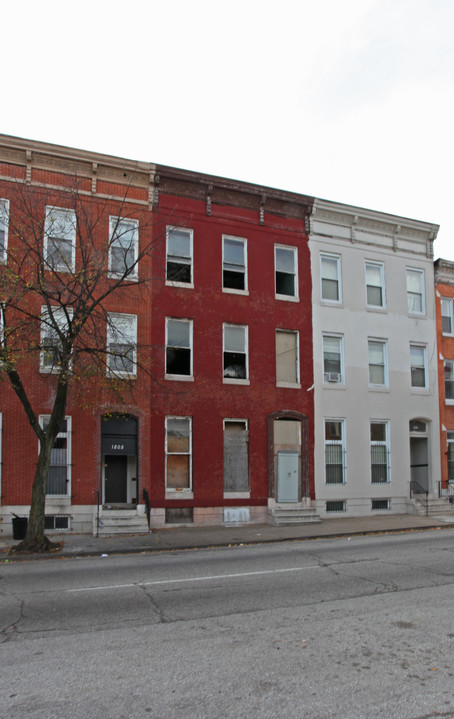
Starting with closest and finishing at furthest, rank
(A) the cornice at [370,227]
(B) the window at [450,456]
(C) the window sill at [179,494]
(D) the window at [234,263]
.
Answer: (C) the window sill at [179,494], (D) the window at [234,263], (A) the cornice at [370,227], (B) the window at [450,456]

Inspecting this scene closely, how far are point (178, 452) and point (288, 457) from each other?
14.0ft

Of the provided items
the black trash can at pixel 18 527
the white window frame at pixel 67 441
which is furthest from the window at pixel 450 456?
the black trash can at pixel 18 527

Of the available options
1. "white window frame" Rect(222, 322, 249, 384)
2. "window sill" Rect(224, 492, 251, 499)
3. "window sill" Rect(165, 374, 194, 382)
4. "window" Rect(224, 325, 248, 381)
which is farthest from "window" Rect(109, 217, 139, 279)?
"window sill" Rect(224, 492, 251, 499)

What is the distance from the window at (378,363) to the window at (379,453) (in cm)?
179

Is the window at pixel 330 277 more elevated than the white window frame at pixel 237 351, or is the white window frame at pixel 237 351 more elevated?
the window at pixel 330 277

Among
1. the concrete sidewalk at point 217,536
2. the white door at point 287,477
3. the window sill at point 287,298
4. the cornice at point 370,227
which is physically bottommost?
the concrete sidewalk at point 217,536

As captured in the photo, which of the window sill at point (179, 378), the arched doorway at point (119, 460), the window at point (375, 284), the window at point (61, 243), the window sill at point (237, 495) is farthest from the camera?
the window at point (375, 284)

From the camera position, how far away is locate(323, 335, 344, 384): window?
24.3 m

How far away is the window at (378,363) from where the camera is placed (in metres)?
25.3

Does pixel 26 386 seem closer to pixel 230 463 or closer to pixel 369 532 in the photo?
pixel 230 463

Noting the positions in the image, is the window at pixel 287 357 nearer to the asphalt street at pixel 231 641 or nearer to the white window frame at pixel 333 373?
the white window frame at pixel 333 373

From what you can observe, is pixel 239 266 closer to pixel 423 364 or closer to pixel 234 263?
pixel 234 263

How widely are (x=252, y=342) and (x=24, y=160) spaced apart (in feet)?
33.2

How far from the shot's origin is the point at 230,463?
22.0 meters
